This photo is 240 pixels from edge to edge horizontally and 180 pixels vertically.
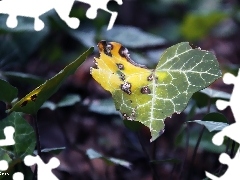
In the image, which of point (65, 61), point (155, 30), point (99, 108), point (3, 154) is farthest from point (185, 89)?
point (155, 30)

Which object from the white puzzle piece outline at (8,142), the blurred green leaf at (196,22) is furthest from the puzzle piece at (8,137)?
the blurred green leaf at (196,22)

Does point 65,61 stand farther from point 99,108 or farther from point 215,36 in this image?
point 215,36

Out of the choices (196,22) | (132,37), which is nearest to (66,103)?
(132,37)

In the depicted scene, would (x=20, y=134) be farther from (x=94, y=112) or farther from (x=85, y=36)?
(x=85, y=36)
